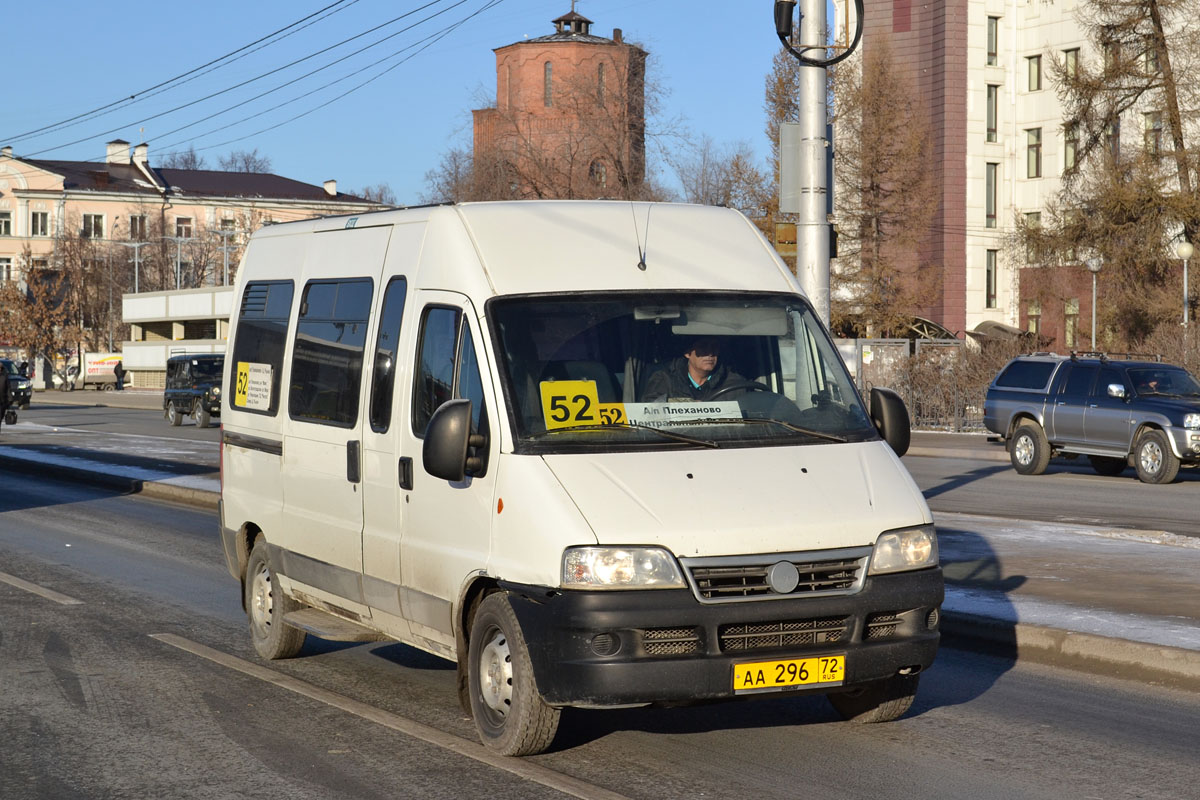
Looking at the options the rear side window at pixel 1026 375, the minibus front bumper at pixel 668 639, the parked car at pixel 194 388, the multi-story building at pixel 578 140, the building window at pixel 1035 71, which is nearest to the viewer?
the minibus front bumper at pixel 668 639

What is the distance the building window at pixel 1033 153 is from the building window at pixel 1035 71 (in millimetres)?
1847

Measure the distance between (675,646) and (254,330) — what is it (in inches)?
180

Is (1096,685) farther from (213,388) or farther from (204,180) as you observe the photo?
(204,180)

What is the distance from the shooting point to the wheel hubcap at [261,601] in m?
9.38

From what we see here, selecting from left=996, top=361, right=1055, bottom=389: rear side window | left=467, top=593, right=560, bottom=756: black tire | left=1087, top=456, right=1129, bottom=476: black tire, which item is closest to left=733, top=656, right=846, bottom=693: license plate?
left=467, top=593, right=560, bottom=756: black tire

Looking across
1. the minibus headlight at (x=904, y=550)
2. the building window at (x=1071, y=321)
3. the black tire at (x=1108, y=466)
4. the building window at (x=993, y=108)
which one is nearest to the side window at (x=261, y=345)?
the minibus headlight at (x=904, y=550)

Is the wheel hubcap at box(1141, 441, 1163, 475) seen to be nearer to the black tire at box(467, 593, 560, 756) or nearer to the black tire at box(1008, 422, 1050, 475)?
the black tire at box(1008, 422, 1050, 475)

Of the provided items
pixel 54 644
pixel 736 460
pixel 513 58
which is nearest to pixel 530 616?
pixel 736 460

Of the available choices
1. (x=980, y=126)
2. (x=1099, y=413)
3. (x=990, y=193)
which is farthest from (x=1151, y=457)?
(x=990, y=193)

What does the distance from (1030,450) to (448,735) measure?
18862 mm

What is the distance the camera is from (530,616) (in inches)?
254

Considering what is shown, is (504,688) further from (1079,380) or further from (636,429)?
(1079,380)

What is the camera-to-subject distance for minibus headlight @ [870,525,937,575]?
258 inches

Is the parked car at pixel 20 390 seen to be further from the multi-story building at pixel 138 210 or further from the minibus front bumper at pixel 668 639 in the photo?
the multi-story building at pixel 138 210
